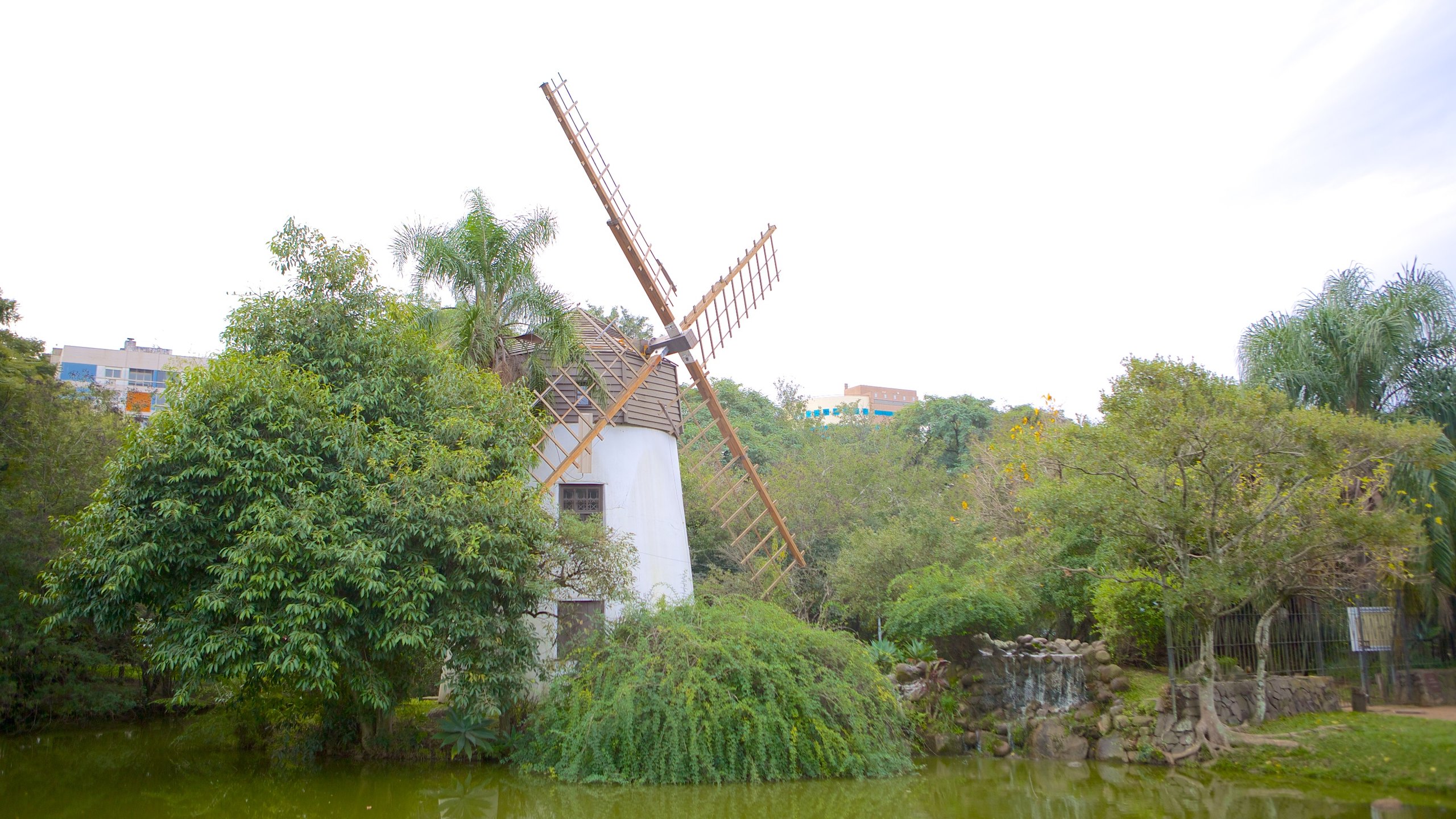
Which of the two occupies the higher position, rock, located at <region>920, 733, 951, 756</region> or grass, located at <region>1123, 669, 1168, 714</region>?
grass, located at <region>1123, 669, 1168, 714</region>

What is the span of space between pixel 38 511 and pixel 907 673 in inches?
556

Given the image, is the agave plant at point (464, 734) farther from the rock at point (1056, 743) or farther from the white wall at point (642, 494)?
the rock at point (1056, 743)

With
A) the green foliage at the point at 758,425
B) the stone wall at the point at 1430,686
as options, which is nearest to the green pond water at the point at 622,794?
the stone wall at the point at 1430,686

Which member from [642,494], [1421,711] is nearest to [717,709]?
[642,494]

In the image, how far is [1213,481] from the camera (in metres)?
11.0

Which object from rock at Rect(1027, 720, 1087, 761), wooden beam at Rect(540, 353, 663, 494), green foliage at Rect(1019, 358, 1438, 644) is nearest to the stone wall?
green foliage at Rect(1019, 358, 1438, 644)

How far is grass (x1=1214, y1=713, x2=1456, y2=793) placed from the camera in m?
9.43

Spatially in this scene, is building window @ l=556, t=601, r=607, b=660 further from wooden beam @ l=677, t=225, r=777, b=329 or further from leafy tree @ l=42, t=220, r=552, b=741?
wooden beam @ l=677, t=225, r=777, b=329

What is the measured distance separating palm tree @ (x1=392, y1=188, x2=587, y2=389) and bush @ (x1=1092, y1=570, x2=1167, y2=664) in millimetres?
8993

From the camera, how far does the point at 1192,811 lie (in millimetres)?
9016

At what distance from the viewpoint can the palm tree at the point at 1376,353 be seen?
14.0 metres

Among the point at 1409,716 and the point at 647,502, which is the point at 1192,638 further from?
the point at 647,502

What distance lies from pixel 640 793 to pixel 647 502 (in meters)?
6.20

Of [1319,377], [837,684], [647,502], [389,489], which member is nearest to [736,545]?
[647,502]
